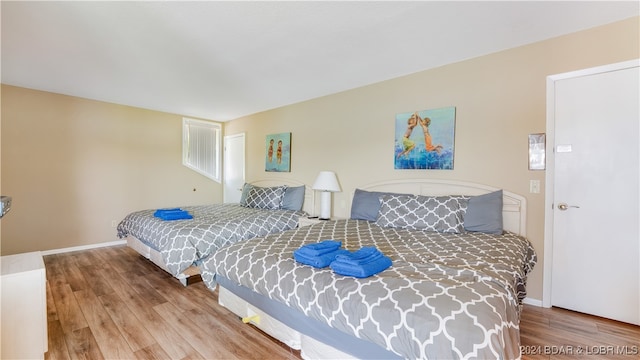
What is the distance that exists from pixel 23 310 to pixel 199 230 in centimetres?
138

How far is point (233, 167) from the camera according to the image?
5.77m

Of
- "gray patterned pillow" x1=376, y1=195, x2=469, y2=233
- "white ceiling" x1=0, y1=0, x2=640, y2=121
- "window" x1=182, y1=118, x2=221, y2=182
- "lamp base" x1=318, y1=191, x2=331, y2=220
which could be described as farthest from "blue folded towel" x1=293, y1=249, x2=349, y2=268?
"window" x1=182, y1=118, x2=221, y2=182

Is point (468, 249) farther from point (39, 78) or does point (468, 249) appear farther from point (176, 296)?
point (39, 78)

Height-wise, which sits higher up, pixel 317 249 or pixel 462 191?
pixel 462 191

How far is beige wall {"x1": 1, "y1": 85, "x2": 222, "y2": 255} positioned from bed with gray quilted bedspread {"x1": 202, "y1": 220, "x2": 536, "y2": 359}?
331 centimetres

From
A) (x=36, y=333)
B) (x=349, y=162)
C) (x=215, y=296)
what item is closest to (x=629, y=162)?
(x=349, y=162)

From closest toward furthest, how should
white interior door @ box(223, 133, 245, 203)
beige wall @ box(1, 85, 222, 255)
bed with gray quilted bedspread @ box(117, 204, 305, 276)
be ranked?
1. bed with gray quilted bedspread @ box(117, 204, 305, 276)
2. beige wall @ box(1, 85, 222, 255)
3. white interior door @ box(223, 133, 245, 203)

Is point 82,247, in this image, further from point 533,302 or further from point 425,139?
point 533,302

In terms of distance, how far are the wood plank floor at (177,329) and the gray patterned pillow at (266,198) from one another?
1.54 metres

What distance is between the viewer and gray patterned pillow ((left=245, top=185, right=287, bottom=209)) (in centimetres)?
415

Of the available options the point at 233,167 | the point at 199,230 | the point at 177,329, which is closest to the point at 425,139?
the point at 199,230

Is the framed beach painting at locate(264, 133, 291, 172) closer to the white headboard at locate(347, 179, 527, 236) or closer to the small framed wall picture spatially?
the white headboard at locate(347, 179, 527, 236)

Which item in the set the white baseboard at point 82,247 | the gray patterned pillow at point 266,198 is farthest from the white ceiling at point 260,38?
the white baseboard at point 82,247

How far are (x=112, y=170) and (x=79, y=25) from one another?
2.92m
